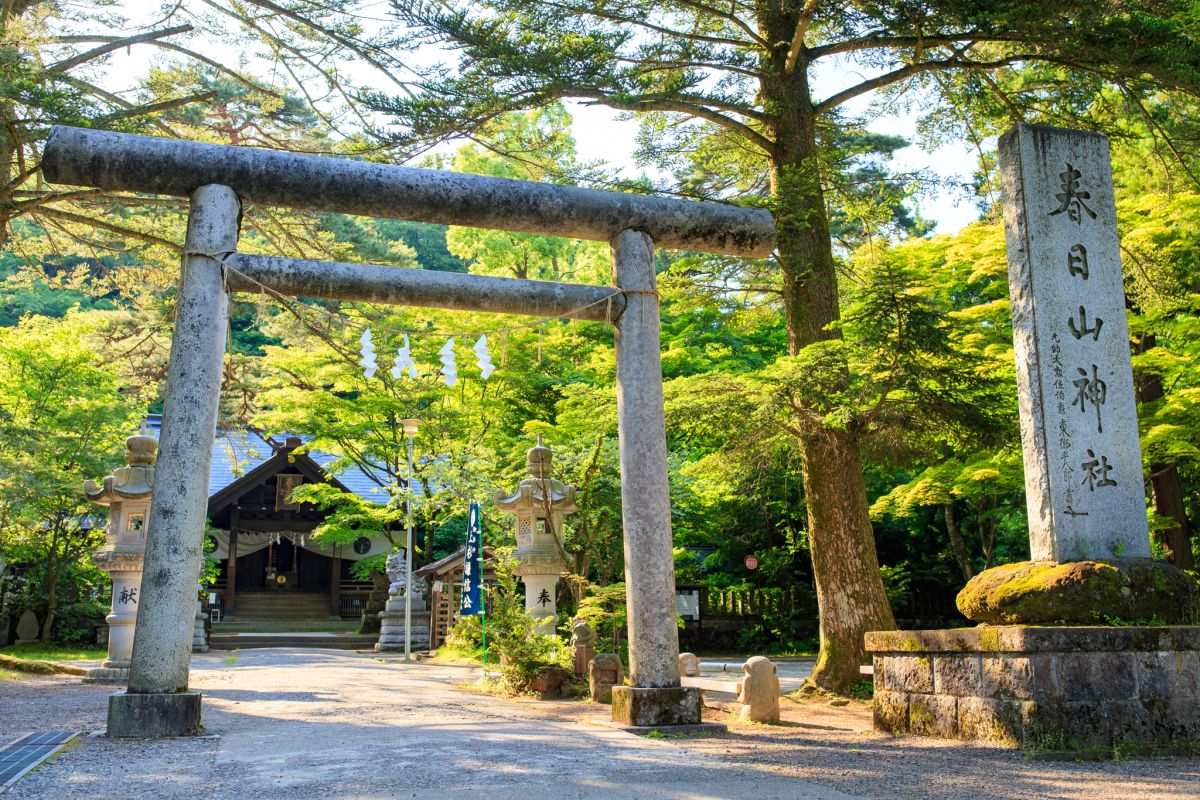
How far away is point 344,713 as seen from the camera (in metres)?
8.33

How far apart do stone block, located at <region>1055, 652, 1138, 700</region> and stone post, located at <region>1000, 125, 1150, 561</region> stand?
2.59 feet

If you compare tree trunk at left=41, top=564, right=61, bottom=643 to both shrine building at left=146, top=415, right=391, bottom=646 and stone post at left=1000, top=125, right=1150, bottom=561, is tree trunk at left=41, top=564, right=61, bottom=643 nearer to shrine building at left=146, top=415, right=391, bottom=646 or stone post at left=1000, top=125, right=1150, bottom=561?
shrine building at left=146, top=415, right=391, bottom=646

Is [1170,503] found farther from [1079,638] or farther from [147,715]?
[147,715]

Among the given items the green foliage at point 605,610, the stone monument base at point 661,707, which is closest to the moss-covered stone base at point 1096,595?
the stone monument base at point 661,707

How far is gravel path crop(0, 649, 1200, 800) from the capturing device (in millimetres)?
4699

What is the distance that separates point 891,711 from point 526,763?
317 centimetres

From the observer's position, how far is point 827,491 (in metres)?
9.88

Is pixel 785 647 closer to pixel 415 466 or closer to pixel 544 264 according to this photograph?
pixel 415 466

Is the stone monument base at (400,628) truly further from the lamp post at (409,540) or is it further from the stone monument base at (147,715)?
the stone monument base at (147,715)

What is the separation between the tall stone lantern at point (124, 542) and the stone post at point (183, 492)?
6.02m

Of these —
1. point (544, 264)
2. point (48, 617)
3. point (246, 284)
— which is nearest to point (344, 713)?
point (246, 284)

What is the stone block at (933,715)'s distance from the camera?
6.52m

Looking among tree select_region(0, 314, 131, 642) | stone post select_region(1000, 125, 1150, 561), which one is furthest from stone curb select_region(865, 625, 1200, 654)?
tree select_region(0, 314, 131, 642)

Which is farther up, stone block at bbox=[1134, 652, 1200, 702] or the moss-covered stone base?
the moss-covered stone base
